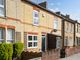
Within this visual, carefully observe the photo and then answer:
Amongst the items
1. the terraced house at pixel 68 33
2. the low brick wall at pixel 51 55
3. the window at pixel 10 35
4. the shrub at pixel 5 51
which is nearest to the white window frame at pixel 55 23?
the terraced house at pixel 68 33

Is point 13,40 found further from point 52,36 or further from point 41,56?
point 52,36

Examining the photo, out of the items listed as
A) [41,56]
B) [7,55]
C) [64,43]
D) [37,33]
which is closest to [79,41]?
[64,43]

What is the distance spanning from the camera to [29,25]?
894 inches

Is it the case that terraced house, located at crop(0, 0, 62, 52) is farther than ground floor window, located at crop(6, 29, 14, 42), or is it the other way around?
ground floor window, located at crop(6, 29, 14, 42)

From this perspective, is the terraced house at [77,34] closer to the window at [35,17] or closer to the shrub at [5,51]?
the window at [35,17]

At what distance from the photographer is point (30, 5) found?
2272 cm

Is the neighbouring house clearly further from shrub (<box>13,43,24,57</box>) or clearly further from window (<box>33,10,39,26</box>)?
shrub (<box>13,43,24,57</box>)

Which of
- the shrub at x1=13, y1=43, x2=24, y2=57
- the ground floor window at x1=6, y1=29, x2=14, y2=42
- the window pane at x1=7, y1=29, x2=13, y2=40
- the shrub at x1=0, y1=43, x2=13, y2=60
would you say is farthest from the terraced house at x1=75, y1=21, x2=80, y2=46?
the shrub at x1=0, y1=43, x2=13, y2=60

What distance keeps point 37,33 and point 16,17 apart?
6542 mm

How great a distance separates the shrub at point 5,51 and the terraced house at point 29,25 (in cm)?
112

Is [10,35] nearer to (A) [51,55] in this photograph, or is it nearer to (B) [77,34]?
(A) [51,55]

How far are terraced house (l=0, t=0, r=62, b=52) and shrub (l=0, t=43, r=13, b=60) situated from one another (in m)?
1.12

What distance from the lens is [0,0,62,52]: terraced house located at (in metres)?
17.0

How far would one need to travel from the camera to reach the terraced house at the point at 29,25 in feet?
A: 55.6
